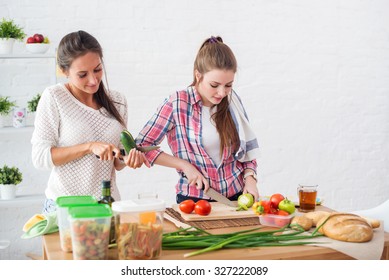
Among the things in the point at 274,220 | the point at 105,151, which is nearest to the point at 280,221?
the point at 274,220

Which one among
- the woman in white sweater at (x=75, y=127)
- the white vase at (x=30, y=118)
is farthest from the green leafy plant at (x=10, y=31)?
the woman in white sweater at (x=75, y=127)

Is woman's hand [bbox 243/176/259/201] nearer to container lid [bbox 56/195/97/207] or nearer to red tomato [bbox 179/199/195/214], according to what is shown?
red tomato [bbox 179/199/195/214]

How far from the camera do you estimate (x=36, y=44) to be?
350 centimetres

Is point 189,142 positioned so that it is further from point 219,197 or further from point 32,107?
point 32,107

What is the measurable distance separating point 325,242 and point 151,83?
2.45 m

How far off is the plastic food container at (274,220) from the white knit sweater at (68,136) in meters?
0.77

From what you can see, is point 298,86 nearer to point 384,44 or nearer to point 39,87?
point 384,44

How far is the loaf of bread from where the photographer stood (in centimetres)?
192

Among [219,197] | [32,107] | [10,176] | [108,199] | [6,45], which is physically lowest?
[10,176]

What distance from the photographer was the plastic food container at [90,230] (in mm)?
1576

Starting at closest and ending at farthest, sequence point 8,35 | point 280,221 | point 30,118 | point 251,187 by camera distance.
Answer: point 280,221 → point 251,187 → point 8,35 → point 30,118

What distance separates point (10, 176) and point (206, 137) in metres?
1.56
